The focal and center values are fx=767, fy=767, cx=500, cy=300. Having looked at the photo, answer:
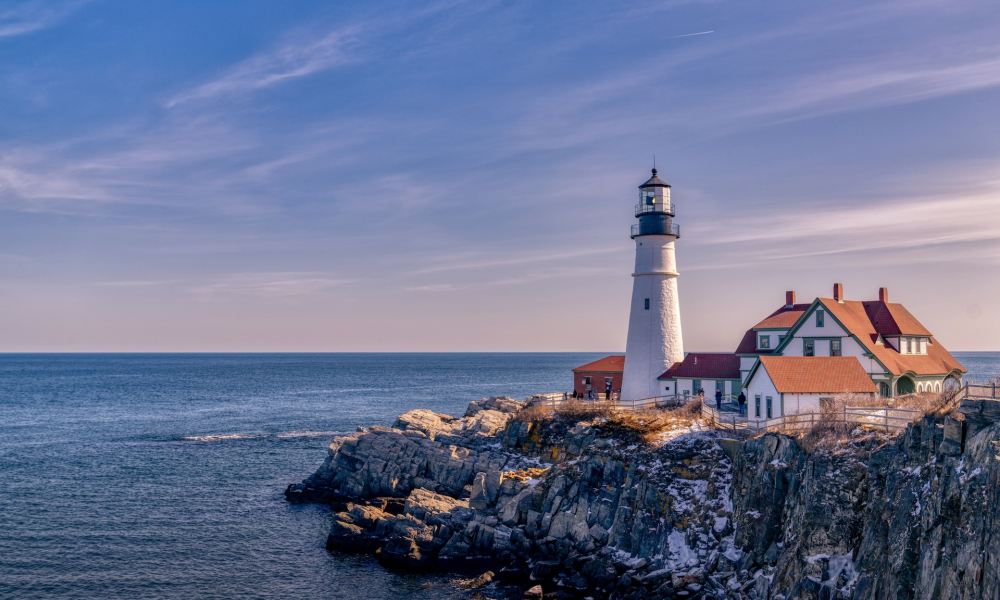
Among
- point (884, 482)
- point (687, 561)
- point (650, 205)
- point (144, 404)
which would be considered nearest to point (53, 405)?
point (144, 404)

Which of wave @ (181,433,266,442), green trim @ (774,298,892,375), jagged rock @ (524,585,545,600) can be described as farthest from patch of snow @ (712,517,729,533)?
wave @ (181,433,266,442)

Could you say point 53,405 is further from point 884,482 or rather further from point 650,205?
point 884,482

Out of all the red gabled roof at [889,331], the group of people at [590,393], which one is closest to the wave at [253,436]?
the group of people at [590,393]

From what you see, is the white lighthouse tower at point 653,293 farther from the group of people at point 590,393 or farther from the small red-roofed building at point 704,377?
the group of people at point 590,393

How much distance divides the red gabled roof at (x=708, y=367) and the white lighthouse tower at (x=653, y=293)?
0.78 meters

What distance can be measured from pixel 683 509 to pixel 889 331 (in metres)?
19.5

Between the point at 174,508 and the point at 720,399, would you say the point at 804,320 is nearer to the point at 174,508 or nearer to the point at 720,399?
the point at 720,399

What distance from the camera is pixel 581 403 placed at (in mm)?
47719

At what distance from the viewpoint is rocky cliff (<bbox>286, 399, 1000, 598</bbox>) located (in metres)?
20.9

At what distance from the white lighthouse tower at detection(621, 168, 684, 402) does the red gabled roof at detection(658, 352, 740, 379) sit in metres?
0.78

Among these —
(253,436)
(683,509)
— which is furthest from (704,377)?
(253,436)

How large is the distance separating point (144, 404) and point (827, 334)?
Result: 96.7 m

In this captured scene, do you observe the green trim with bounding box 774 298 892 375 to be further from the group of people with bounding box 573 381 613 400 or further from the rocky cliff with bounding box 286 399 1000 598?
the group of people with bounding box 573 381 613 400

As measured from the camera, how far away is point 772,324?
4900cm
